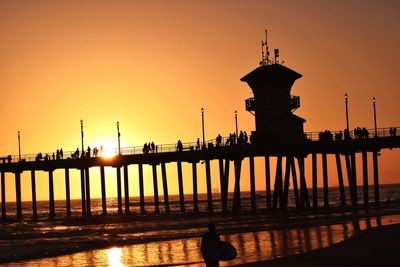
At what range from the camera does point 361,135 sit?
57438 millimetres

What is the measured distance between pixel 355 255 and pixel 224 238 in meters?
12.7

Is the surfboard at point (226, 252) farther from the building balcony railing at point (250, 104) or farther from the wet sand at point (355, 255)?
the building balcony railing at point (250, 104)

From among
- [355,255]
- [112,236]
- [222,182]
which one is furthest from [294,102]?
[355,255]

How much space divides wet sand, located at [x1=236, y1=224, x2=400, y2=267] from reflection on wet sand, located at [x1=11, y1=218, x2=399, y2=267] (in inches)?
50.2

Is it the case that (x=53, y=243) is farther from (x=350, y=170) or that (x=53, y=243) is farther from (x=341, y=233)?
(x=350, y=170)

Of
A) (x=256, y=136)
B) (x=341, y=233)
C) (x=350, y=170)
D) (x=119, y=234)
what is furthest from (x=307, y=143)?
(x=341, y=233)

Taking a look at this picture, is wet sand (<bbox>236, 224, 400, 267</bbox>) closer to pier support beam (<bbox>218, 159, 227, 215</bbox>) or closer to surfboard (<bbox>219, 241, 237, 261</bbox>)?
surfboard (<bbox>219, 241, 237, 261</bbox>)

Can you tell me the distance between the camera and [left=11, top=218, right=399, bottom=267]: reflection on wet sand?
30125 millimetres

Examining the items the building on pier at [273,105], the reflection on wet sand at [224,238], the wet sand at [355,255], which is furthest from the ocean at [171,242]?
the building on pier at [273,105]

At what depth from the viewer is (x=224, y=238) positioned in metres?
38.5

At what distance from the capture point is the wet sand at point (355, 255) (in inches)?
973

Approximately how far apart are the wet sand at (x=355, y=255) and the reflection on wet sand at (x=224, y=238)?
1.28m

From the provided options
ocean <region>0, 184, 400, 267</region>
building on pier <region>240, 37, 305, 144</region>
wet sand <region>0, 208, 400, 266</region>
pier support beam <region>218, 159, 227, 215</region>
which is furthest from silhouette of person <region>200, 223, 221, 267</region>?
pier support beam <region>218, 159, 227, 215</region>

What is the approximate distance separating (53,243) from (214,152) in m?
19.1
